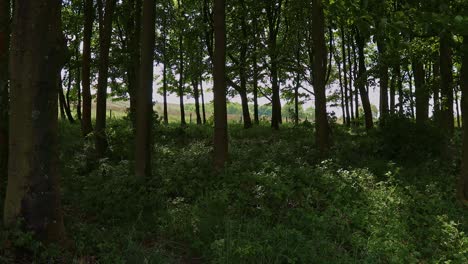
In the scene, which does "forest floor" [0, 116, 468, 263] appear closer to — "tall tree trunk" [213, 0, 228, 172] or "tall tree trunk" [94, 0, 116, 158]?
"tall tree trunk" [213, 0, 228, 172]

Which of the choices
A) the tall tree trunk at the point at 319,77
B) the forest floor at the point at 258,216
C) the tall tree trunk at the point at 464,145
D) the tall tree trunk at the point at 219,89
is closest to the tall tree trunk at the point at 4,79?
the forest floor at the point at 258,216

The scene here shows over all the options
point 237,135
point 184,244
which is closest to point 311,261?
point 184,244

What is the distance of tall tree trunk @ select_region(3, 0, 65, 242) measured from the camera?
483cm

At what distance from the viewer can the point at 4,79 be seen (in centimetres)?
650

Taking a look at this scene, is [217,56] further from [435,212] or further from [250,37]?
[250,37]

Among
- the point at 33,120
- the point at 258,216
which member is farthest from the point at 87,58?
the point at 33,120

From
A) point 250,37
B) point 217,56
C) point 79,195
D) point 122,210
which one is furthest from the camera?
point 250,37

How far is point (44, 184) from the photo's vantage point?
4977 mm

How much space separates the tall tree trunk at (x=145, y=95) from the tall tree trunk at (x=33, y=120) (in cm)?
415

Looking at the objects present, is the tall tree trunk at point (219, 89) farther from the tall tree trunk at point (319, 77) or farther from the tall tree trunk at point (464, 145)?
the tall tree trunk at point (464, 145)

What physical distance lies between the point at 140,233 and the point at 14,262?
1967mm

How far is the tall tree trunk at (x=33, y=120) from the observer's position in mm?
4832

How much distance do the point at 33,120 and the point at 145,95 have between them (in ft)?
15.1

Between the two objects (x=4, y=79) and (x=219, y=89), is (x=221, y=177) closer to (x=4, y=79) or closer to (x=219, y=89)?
(x=219, y=89)
